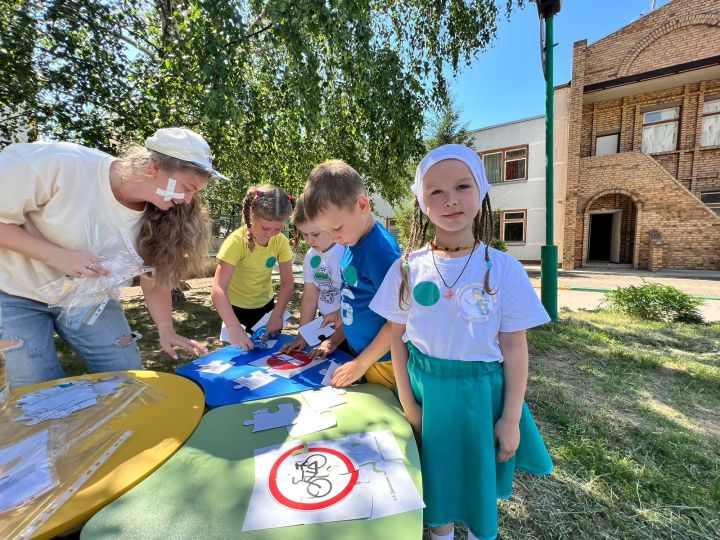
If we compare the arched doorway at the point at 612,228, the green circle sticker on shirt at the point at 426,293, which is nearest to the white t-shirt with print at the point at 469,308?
the green circle sticker on shirt at the point at 426,293

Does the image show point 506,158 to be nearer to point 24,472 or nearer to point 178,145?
point 178,145

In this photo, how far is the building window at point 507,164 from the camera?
44.8 feet

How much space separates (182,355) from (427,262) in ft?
12.0

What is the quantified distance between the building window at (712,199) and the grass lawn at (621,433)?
10541mm

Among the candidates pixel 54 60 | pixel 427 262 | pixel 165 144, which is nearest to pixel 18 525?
pixel 427 262

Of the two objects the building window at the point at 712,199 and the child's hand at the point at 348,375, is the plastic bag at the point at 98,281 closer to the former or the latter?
the child's hand at the point at 348,375

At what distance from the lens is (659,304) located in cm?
534

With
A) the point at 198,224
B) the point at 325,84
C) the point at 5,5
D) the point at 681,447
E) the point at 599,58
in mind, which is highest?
the point at 599,58

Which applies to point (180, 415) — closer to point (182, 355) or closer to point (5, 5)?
point (182, 355)

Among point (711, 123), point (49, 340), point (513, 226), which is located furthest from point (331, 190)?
point (711, 123)

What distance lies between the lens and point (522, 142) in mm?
13453

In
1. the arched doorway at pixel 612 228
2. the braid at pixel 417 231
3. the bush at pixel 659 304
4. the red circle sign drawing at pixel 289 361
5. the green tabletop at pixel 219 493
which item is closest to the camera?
the green tabletop at pixel 219 493

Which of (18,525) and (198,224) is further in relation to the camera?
(198,224)

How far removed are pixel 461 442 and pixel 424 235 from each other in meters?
0.79
